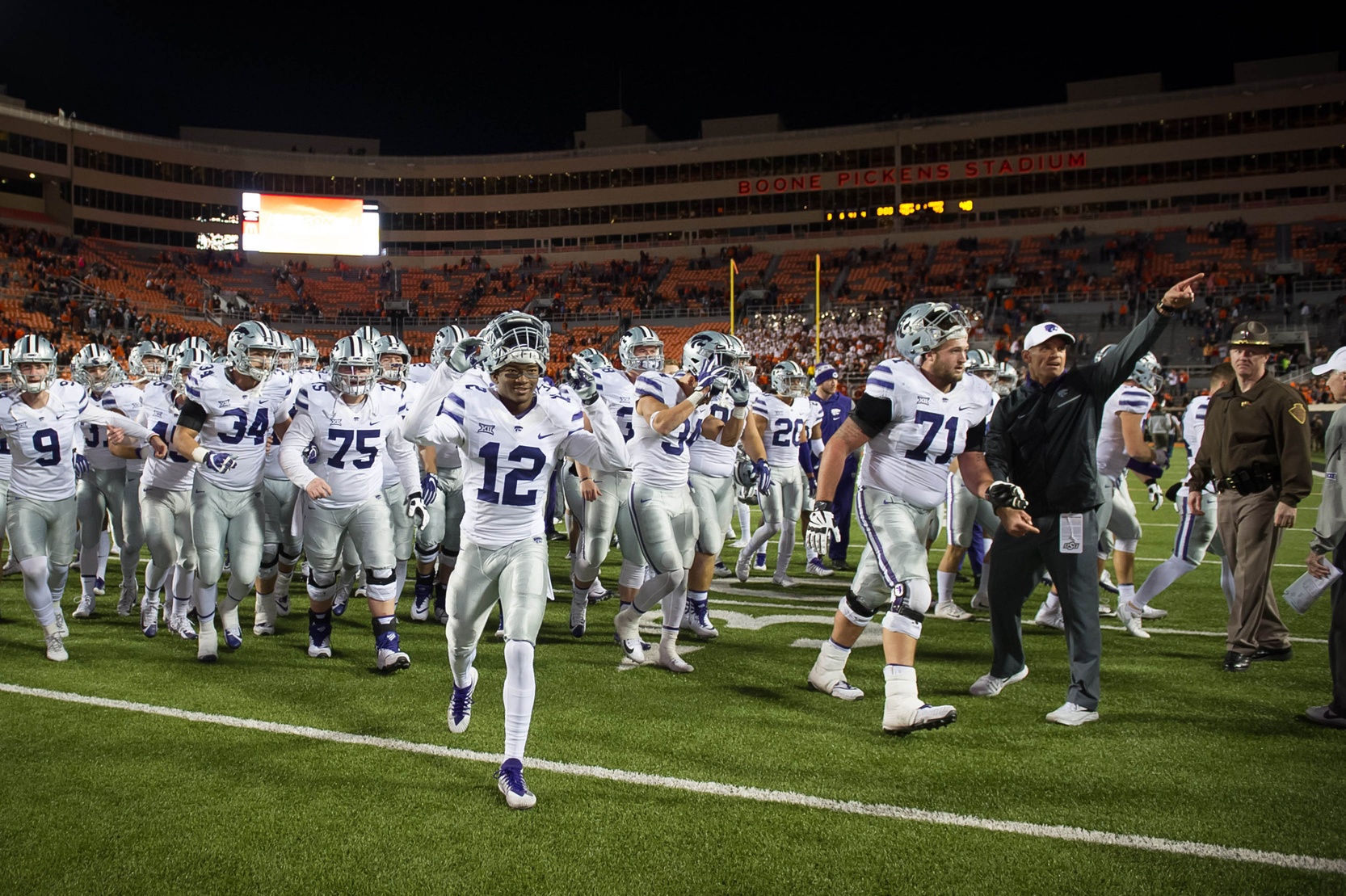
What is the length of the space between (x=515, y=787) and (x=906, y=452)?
9.00ft

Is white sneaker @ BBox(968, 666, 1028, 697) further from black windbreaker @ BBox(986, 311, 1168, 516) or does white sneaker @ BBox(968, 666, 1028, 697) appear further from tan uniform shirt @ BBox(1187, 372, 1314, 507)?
tan uniform shirt @ BBox(1187, 372, 1314, 507)

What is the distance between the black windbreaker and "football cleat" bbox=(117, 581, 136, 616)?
7.34 metres

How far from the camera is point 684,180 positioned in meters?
52.4

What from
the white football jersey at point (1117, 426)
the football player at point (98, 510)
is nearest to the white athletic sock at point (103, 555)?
the football player at point (98, 510)

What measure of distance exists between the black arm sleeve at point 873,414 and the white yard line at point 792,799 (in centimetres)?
205

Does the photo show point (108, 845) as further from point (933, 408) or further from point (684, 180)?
point (684, 180)

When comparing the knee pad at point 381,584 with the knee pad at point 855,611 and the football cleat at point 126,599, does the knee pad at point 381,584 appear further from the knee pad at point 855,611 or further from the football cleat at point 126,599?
the football cleat at point 126,599

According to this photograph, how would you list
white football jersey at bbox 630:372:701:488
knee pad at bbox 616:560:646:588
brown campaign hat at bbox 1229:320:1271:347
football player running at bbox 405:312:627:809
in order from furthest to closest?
knee pad at bbox 616:560:646:588 < white football jersey at bbox 630:372:701:488 < brown campaign hat at bbox 1229:320:1271:347 < football player running at bbox 405:312:627:809

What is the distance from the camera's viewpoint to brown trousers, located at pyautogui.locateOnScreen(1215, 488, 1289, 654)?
253 inches

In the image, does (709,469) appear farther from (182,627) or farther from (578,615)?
(182,627)

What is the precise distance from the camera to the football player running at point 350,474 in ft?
22.2

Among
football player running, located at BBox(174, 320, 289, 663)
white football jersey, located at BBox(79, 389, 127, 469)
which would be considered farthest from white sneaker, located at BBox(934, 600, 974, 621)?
white football jersey, located at BBox(79, 389, 127, 469)

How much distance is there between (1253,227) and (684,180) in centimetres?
2610

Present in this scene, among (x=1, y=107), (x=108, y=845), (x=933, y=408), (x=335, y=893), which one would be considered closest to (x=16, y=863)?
(x=108, y=845)
